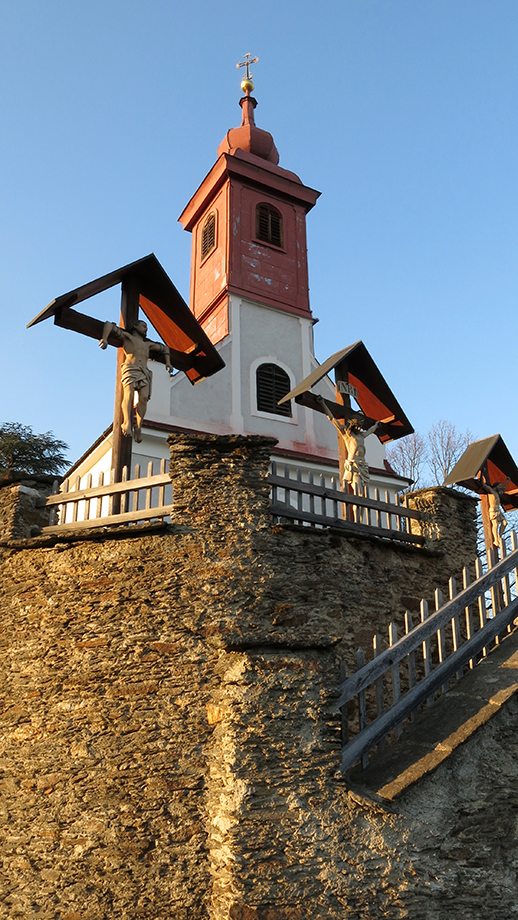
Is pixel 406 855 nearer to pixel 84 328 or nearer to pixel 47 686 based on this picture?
pixel 47 686

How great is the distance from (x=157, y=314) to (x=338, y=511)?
336 cm

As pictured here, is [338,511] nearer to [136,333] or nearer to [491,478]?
[136,333]

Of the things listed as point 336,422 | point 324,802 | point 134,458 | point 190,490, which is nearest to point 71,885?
point 324,802

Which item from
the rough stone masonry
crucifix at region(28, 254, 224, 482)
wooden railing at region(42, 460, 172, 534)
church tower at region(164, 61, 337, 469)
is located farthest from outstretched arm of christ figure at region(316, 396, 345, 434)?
church tower at region(164, 61, 337, 469)

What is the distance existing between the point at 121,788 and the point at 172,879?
0.79 m

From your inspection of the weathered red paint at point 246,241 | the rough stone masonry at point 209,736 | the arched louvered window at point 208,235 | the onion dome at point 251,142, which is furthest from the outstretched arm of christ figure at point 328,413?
the onion dome at point 251,142

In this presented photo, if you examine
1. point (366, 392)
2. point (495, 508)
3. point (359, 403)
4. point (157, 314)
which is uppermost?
point (157, 314)

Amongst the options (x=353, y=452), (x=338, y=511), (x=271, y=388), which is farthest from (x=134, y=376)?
(x=271, y=388)

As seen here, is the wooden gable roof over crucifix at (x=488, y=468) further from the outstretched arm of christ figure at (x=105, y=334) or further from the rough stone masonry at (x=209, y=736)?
the outstretched arm of christ figure at (x=105, y=334)

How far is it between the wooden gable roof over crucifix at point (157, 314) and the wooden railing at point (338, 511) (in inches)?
81.8

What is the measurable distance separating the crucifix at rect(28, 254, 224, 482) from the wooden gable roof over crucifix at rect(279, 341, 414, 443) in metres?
1.80

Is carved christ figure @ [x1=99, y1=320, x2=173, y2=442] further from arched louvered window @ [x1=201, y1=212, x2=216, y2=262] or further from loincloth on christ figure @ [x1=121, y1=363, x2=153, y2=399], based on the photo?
arched louvered window @ [x1=201, y1=212, x2=216, y2=262]

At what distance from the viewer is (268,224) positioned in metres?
20.8

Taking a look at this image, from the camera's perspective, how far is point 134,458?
14586 mm
